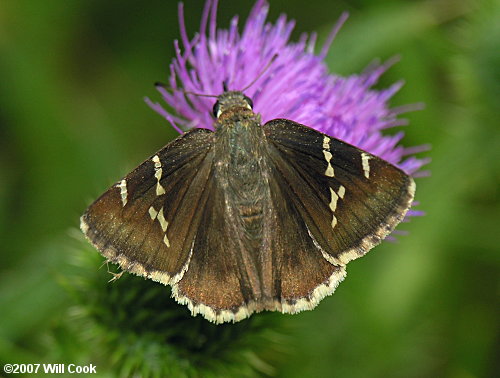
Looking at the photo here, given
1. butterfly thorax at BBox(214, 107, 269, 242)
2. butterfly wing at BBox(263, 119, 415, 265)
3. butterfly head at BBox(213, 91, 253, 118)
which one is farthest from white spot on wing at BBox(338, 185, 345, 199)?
butterfly head at BBox(213, 91, 253, 118)

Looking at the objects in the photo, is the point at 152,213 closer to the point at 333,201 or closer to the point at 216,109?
the point at 216,109

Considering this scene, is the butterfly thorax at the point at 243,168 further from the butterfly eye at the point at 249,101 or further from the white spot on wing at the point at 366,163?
the white spot on wing at the point at 366,163

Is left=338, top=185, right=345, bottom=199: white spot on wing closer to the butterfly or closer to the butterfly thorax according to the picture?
the butterfly

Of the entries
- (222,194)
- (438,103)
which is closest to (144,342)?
(222,194)

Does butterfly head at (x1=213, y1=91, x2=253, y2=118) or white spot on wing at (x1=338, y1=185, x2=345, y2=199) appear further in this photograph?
butterfly head at (x1=213, y1=91, x2=253, y2=118)

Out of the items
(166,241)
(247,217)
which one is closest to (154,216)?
(166,241)

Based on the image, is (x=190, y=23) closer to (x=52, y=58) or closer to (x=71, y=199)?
(x=52, y=58)

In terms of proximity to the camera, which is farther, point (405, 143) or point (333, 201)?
point (405, 143)
